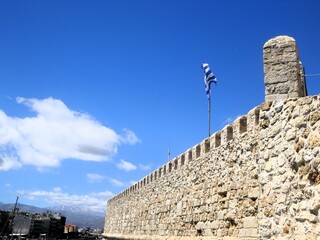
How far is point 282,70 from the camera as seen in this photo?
15.7 ft

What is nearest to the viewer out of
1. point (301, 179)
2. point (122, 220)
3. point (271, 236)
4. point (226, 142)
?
point (301, 179)

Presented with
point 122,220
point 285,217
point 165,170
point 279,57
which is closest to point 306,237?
point 285,217

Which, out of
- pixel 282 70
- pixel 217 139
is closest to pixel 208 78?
pixel 217 139

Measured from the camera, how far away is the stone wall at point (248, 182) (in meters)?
3.79

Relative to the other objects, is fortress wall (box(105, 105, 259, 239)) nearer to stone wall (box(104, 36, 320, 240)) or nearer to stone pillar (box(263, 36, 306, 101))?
stone wall (box(104, 36, 320, 240))

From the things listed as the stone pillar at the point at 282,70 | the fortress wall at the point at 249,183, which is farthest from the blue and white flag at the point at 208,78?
the stone pillar at the point at 282,70

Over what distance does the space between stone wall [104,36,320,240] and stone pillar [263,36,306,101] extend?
0.62 feet

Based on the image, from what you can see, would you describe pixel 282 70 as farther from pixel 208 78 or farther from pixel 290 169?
pixel 208 78

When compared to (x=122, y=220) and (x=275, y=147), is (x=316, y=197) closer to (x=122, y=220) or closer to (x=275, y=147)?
(x=275, y=147)

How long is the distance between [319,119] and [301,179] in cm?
59

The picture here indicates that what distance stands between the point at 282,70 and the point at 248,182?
6.66 feet

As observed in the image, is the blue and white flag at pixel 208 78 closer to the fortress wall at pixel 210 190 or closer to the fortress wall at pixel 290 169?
the fortress wall at pixel 210 190

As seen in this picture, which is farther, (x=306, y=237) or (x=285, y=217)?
(x=285, y=217)

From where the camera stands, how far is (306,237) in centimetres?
A: 363
